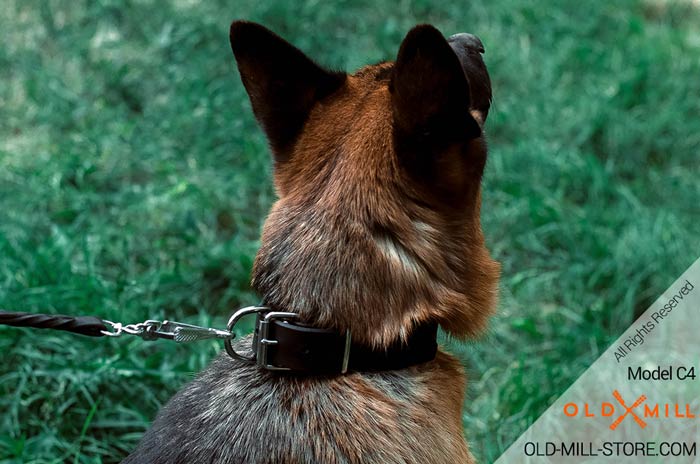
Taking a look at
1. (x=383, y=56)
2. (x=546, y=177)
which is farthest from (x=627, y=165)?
(x=383, y=56)

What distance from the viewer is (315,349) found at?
2.42 m

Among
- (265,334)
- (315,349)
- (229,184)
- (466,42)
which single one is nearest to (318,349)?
(315,349)

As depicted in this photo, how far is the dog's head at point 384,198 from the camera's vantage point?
240cm

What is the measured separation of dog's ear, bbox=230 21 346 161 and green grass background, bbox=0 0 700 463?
1.05m

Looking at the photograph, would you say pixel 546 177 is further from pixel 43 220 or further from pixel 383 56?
pixel 43 220

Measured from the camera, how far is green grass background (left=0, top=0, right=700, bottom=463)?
3.98 metres

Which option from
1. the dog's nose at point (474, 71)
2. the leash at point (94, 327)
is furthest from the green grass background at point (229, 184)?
the leash at point (94, 327)

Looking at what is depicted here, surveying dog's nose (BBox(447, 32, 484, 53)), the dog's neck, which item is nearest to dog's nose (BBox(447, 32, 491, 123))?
dog's nose (BBox(447, 32, 484, 53))

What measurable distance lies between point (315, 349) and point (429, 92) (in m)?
0.79

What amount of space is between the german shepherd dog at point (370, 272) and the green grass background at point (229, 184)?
65 cm

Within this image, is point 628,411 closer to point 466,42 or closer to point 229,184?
point 466,42

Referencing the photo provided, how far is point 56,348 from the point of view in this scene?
3.97m

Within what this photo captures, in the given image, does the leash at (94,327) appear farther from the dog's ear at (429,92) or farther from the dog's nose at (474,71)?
the dog's nose at (474,71)

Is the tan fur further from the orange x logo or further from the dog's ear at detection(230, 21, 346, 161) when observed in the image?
the orange x logo
